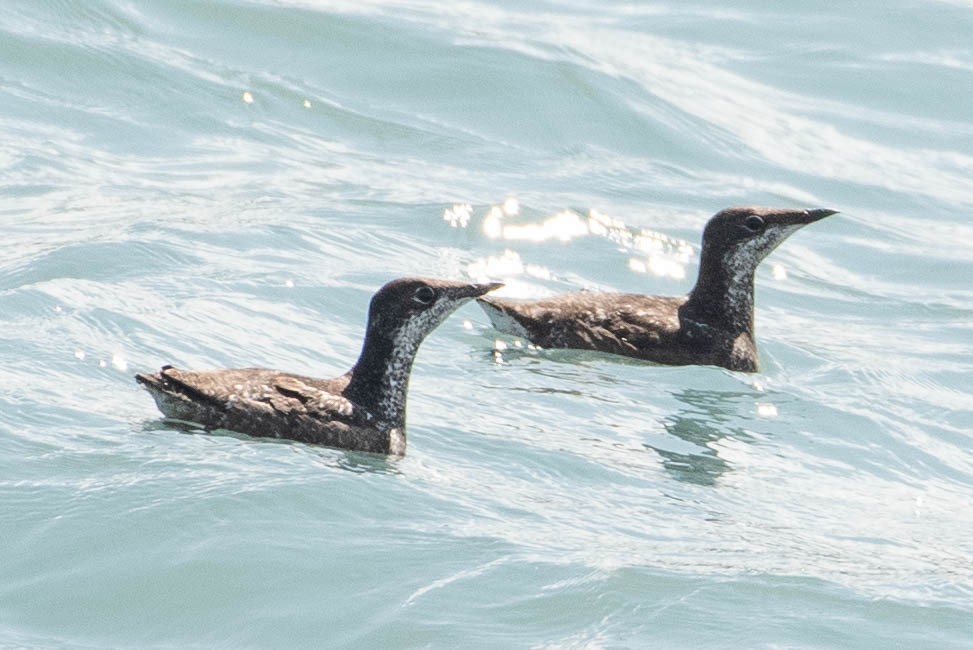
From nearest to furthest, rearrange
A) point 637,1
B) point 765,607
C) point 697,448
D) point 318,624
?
point 318,624 < point 765,607 < point 697,448 < point 637,1

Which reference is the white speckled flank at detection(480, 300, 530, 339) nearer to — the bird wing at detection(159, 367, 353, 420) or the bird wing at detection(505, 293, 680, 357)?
the bird wing at detection(505, 293, 680, 357)

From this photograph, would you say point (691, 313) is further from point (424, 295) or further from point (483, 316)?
point (424, 295)

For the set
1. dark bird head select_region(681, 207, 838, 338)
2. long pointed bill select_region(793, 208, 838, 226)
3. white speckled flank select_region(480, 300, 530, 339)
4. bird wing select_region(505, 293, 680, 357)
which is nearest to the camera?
white speckled flank select_region(480, 300, 530, 339)

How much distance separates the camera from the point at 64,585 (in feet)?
32.5

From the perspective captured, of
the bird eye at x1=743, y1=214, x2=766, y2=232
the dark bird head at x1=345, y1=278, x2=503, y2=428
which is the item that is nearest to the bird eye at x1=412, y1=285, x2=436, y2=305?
the dark bird head at x1=345, y1=278, x2=503, y2=428

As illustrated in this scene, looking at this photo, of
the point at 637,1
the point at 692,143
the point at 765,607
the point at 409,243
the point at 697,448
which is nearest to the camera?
the point at 765,607

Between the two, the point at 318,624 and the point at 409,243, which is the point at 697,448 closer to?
the point at 318,624

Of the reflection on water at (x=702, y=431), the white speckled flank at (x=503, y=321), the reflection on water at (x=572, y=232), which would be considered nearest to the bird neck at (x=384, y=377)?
the reflection on water at (x=702, y=431)

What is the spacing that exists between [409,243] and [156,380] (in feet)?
25.2

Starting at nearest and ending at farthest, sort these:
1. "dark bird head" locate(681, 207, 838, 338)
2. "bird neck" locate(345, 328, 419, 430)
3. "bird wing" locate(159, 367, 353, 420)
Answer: "bird wing" locate(159, 367, 353, 420)
"bird neck" locate(345, 328, 419, 430)
"dark bird head" locate(681, 207, 838, 338)

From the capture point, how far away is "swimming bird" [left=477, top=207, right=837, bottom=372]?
15797 mm

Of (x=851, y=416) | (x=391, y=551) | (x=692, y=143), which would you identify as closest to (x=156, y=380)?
(x=391, y=551)

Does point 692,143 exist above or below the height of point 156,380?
above

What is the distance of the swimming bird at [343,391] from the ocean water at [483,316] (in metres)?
0.15
